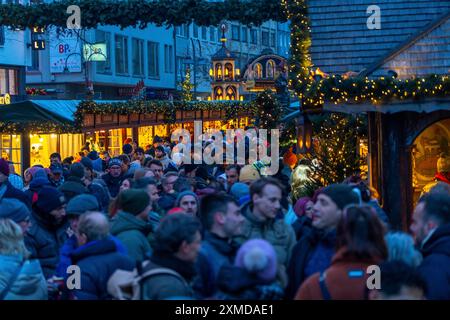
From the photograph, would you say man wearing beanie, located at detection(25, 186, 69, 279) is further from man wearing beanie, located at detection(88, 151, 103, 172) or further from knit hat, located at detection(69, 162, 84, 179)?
man wearing beanie, located at detection(88, 151, 103, 172)

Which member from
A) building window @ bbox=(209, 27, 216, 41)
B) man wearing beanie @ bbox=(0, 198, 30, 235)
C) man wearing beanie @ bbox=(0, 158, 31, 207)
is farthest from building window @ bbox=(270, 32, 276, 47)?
man wearing beanie @ bbox=(0, 198, 30, 235)

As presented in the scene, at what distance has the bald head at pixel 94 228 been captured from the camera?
7.08 meters

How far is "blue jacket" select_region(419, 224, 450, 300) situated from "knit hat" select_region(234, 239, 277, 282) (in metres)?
1.24

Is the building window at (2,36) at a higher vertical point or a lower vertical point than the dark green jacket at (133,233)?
higher

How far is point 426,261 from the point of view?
21.9ft

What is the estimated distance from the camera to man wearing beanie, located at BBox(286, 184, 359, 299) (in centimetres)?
691

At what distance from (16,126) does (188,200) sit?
13.5 metres

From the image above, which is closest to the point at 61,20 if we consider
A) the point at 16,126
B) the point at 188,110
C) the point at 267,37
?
the point at 16,126

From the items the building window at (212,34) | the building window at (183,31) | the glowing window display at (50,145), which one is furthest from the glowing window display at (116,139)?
the building window at (212,34)

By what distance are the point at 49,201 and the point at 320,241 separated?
3306 millimetres

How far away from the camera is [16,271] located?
675 centimetres

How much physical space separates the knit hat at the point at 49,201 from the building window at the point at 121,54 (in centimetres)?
4300

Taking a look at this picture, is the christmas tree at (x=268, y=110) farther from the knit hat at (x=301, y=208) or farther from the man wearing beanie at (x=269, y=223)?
the man wearing beanie at (x=269, y=223)

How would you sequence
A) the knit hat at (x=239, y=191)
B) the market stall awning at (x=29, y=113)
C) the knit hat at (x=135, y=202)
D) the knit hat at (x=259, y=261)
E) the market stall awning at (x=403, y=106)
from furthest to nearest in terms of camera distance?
the market stall awning at (x=29, y=113) → the market stall awning at (x=403, y=106) → the knit hat at (x=239, y=191) → the knit hat at (x=135, y=202) → the knit hat at (x=259, y=261)
